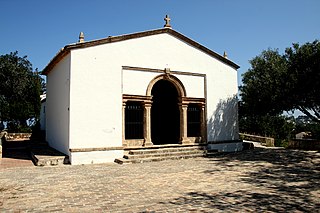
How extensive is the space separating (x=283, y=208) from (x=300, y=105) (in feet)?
36.3

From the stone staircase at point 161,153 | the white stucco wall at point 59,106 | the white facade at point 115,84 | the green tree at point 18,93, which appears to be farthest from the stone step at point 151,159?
the green tree at point 18,93

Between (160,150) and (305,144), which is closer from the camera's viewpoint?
(160,150)

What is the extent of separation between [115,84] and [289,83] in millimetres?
9206

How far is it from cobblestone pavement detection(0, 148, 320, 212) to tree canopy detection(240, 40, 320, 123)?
14.7 feet

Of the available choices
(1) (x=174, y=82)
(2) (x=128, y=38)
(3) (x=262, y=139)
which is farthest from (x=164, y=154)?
(3) (x=262, y=139)

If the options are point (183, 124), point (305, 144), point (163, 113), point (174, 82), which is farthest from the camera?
point (163, 113)

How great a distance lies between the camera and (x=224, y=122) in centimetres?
1616

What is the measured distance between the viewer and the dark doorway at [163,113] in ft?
57.3

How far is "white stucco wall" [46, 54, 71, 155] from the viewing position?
12.6 m

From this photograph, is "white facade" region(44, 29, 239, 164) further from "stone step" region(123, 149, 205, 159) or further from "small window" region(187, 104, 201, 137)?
"stone step" region(123, 149, 205, 159)

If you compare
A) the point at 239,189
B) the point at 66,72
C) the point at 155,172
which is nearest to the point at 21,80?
the point at 66,72

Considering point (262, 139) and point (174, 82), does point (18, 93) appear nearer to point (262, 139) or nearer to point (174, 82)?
point (174, 82)

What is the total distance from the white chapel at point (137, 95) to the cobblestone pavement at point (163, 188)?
2.04 m

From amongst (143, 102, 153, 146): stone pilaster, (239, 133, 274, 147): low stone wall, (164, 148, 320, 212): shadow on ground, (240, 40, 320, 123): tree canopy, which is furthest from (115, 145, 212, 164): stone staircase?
(239, 133, 274, 147): low stone wall
